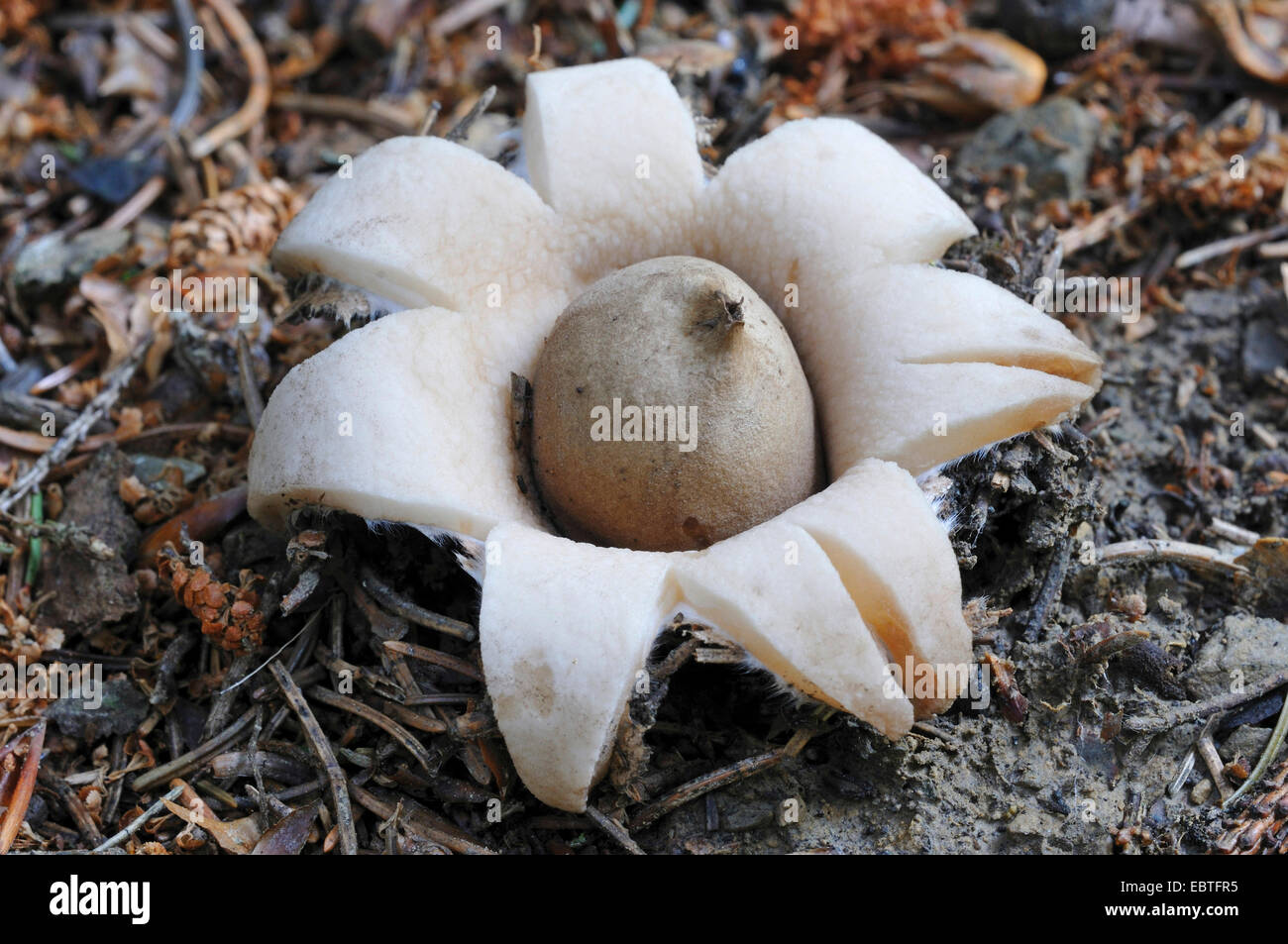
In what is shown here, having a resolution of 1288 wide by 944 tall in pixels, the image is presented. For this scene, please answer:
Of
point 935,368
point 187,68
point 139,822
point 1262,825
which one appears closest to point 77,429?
point 139,822

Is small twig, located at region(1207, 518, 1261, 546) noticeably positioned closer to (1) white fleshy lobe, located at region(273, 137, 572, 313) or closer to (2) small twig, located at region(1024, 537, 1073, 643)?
(2) small twig, located at region(1024, 537, 1073, 643)

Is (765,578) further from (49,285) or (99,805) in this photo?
(49,285)

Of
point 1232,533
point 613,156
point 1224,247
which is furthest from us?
point 1224,247

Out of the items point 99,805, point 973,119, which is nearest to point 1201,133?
point 973,119

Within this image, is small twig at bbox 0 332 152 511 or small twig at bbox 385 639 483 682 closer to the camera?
small twig at bbox 385 639 483 682

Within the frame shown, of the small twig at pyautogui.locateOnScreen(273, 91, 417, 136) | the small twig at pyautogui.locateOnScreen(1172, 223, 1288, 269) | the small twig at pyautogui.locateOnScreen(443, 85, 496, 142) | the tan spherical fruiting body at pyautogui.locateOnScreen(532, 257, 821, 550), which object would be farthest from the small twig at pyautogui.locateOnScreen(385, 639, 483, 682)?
the small twig at pyautogui.locateOnScreen(1172, 223, 1288, 269)

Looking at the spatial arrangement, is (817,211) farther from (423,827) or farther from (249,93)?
(249,93)
